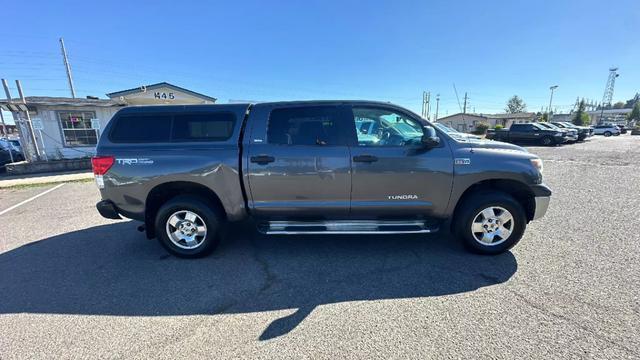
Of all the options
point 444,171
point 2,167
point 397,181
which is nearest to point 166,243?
point 397,181

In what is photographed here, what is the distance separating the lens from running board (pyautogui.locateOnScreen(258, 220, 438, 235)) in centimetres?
345

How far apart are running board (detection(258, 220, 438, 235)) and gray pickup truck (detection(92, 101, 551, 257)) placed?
13mm

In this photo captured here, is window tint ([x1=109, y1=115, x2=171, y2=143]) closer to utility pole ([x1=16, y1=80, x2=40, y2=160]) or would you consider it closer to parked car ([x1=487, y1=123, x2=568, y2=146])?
utility pole ([x1=16, y1=80, x2=40, y2=160])

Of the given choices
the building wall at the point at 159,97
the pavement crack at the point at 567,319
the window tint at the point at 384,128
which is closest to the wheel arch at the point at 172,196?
the window tint at the point at 384,128

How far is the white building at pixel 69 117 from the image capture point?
Answer: 11938mm

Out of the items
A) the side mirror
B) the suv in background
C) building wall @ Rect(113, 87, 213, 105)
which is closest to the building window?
building wall @ Rect(113, 87, 213, 105)

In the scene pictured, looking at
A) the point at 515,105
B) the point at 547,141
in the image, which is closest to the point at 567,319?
the point at 547,141

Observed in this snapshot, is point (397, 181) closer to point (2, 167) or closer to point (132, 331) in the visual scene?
point (132, 331)

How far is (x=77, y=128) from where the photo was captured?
1308 cm

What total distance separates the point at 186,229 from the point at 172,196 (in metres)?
0.53

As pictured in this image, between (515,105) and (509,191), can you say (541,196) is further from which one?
(515,105)

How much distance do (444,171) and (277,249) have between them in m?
2.40

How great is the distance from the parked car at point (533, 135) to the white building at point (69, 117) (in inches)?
921

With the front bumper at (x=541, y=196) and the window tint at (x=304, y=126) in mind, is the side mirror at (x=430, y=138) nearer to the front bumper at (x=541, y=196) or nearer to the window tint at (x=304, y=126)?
the window tint at (x=304, y=126)
